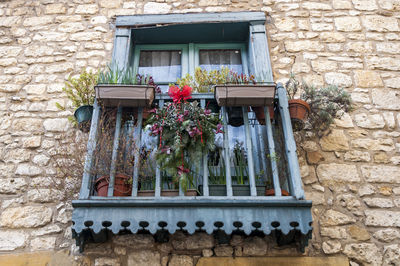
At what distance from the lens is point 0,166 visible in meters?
3.81

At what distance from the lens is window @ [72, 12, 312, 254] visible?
117 inches

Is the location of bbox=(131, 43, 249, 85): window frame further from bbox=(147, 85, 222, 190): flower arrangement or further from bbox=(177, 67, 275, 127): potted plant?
bbox=(147, 85, 222, 190): flower arrangement

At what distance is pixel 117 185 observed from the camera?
3.20 metres

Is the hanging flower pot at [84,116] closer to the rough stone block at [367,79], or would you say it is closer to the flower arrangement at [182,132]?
the flower arrangement at [182,132]

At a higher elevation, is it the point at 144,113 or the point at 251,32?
the point at 251,32

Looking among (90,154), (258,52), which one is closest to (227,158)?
(90,154)

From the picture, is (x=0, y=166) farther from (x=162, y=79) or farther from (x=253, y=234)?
(x=253, y=234)

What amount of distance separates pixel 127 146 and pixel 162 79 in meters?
1.27

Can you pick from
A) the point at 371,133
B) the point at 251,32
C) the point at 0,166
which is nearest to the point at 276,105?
the point at 371,133

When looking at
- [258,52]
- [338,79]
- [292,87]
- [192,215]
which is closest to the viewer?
[192,215]

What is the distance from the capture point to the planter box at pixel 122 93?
3389mm

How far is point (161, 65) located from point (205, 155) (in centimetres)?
182

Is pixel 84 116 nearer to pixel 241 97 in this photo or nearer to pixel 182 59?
pixel 241 97

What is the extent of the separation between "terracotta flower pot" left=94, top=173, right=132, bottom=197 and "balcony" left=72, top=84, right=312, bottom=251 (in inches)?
1.5
